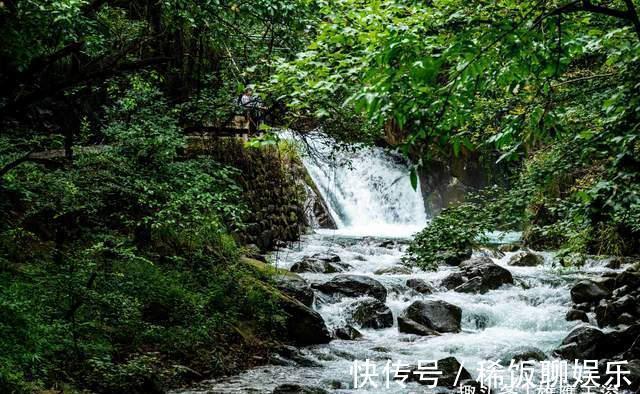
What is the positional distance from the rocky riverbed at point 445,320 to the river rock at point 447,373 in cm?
2

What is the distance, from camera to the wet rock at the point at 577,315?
9836mm

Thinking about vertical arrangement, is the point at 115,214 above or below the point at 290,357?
above

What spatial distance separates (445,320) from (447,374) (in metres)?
2.63

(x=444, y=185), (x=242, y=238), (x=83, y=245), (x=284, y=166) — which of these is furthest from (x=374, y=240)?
(x=83, y=245)

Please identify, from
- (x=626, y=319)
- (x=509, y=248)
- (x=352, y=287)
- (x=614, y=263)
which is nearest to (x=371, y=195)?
(x=509, y=248)

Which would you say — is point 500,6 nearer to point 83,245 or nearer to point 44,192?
point 44,192

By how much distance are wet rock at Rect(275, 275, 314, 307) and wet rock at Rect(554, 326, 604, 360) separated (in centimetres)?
434

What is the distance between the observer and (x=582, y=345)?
8133 mm

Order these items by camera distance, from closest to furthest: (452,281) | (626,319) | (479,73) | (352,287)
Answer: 1. (479,73)
2. (626,319)
3. (352,287)
4. (452,281)

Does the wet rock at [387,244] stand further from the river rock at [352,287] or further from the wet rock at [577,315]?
the wet rock at [577,315]

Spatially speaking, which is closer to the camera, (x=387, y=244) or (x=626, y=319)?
(x=626, y=319)

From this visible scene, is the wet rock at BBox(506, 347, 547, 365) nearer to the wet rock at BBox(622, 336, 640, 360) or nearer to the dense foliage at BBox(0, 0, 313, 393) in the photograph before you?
the wet rock at BBox(622, 336, 640, 360)

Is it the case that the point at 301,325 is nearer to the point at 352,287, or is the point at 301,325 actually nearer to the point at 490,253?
the point at 352,287

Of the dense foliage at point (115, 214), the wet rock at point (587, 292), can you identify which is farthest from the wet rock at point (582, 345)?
the dense foliage at point (115, 214)
